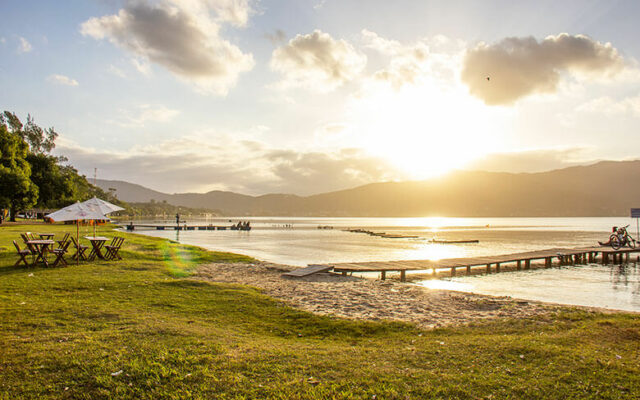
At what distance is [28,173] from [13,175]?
20.8ft

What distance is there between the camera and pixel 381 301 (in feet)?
41.0

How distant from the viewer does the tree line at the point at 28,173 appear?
40.8 metres

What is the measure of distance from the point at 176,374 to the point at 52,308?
18.2 feet

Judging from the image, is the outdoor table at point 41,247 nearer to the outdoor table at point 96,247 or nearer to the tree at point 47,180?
the outdoor table at point 96,247

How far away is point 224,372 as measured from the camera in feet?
17.4

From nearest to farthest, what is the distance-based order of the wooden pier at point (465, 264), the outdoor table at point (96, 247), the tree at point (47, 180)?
the outdoor table at point (96, 247) < the wooden pier at point (465, 264) < the tree at point (47, 180)

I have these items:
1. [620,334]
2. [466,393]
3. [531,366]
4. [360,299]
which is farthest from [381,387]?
[360,299]

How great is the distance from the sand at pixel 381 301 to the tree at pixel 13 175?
121 feet

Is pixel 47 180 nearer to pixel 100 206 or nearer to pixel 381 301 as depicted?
pixel 100 206

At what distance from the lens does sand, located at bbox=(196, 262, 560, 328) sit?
1034cm

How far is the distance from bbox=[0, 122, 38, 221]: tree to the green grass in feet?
129

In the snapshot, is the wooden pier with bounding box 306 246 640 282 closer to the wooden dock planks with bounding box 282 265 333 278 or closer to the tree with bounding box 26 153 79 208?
the wooden dock planks with bounding box 282 265 333 278

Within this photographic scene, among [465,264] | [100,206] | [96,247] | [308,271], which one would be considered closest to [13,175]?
[96,247]

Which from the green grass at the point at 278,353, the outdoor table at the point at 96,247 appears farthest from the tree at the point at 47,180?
the green grass at the point at 278,353
